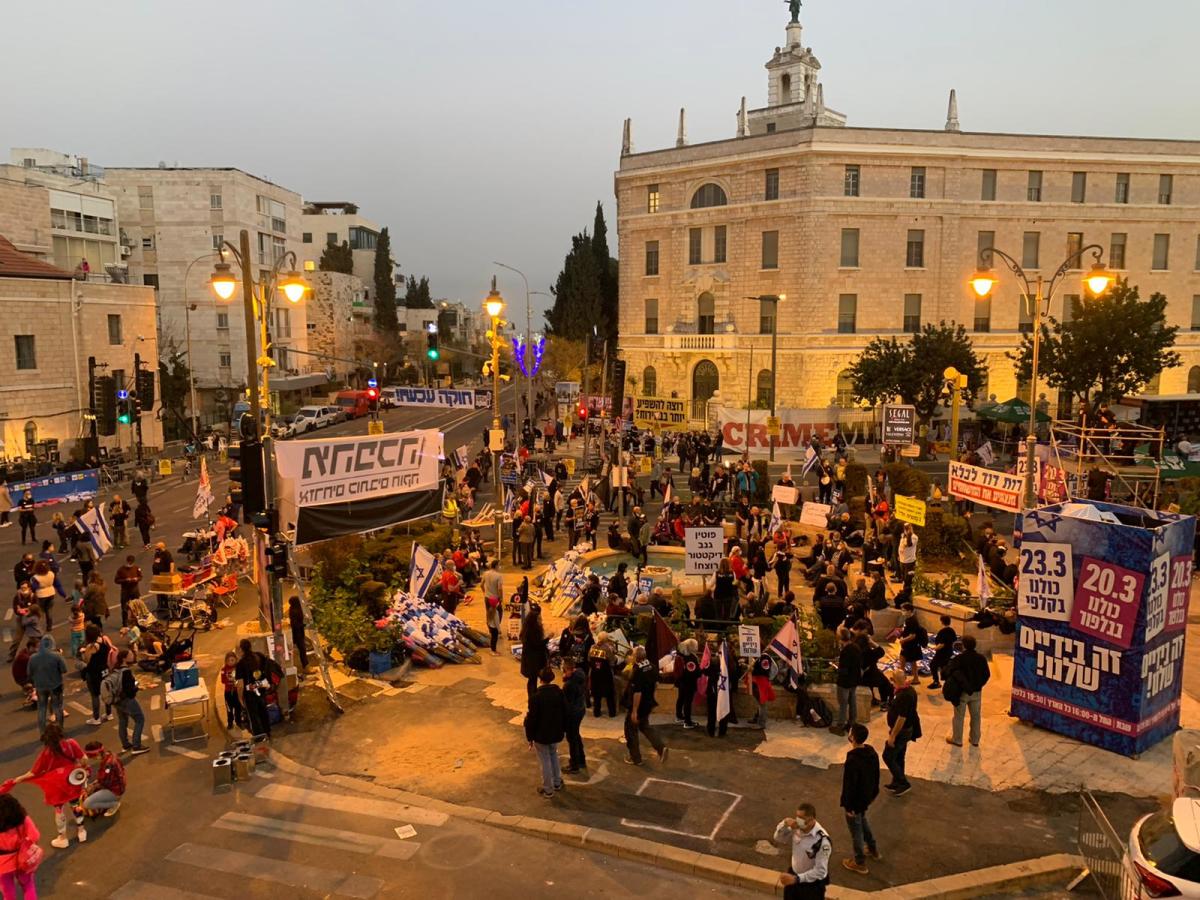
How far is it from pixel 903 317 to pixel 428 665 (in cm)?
4792

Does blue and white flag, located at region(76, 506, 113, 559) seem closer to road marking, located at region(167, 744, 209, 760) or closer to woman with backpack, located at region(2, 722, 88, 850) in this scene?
road marking, located at region(167, 744, 209, 760)

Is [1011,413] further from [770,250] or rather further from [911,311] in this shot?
[770,250]

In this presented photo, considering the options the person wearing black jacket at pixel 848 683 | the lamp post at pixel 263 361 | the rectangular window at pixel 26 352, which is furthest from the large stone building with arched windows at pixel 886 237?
the person wearing black jacket at pixel 848 683

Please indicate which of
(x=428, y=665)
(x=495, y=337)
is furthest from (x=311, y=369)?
(x=428, y=665)

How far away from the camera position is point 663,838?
9.75 m

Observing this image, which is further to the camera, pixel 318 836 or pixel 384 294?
pixel 384 294

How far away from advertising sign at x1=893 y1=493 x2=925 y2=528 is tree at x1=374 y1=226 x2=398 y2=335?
87.6 metres

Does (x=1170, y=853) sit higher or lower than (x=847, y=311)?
lower

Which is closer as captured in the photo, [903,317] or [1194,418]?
[1194,418]

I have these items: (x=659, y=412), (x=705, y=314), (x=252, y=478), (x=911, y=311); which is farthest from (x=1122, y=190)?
(x=252, y=478)

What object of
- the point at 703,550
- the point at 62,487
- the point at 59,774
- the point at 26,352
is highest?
the point at 26,352

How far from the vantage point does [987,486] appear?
19359mm

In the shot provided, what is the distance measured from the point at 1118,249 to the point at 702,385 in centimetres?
2807

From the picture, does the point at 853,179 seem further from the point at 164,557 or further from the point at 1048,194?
the point at 164,557
